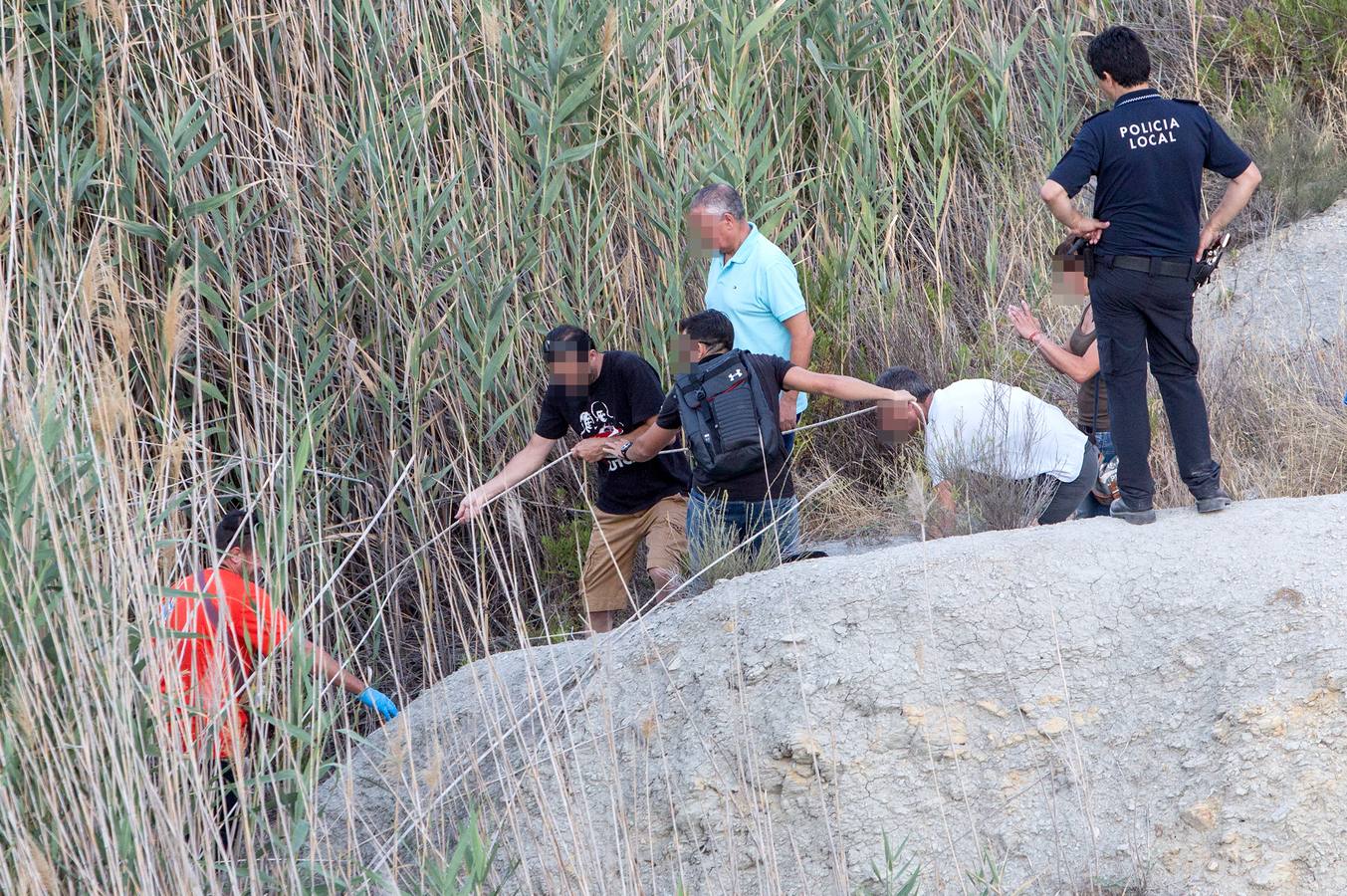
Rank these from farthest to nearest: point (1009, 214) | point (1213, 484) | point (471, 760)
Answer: point (1009, 214)
point (1213, 484)
point (471, 760)

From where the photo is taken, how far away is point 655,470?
4832 millimetres

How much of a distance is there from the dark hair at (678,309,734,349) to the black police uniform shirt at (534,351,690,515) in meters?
0.38

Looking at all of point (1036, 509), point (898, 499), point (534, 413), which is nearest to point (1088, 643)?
point (1036, 509)

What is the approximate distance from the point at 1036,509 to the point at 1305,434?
1.48 meters

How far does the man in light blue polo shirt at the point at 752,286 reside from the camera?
4.83 meters

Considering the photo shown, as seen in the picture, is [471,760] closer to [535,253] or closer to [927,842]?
[927,842]

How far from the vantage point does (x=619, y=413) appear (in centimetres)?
474

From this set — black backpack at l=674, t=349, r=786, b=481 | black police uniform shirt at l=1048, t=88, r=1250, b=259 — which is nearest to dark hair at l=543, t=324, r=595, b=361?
black backpack at l=674, t=349, r=786, b=481

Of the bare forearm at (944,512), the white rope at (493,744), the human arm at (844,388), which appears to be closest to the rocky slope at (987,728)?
the white rope at (493,744)

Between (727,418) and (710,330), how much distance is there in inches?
12.5

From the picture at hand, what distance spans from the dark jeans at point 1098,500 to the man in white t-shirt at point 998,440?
0.09 meters

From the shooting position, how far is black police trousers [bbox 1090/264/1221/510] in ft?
11.7

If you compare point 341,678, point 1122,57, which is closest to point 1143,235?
point 1122,57

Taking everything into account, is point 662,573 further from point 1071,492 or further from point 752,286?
point 1071,492
